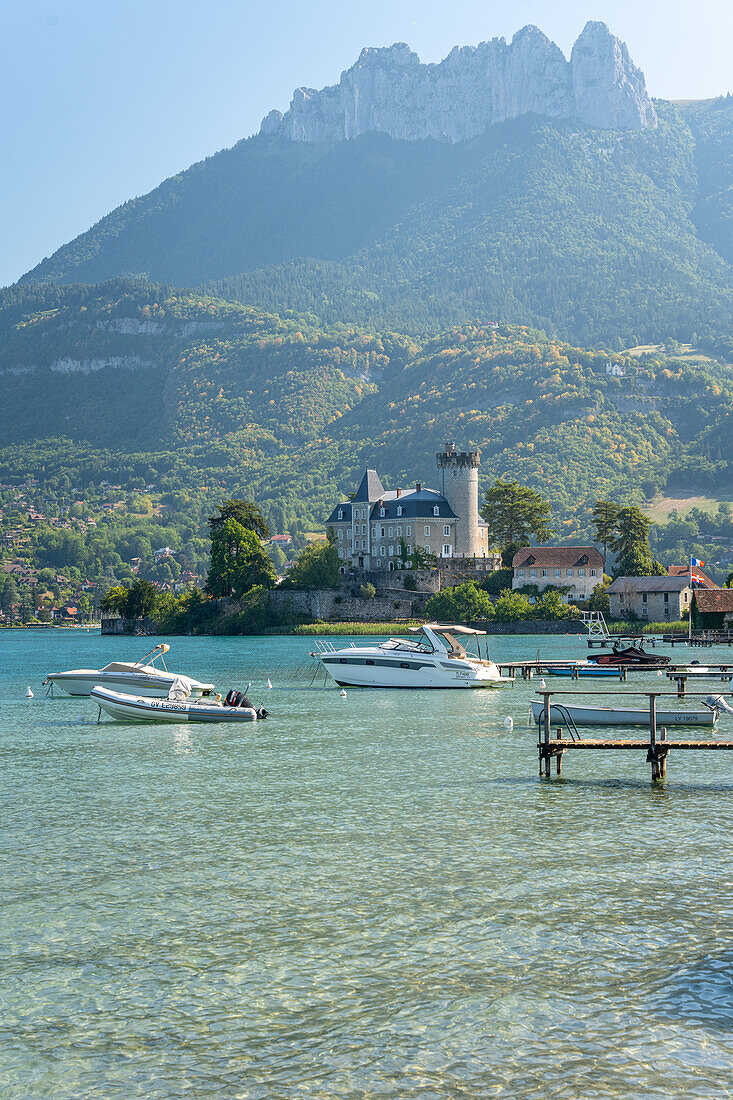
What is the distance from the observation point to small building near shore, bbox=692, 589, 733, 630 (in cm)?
11488

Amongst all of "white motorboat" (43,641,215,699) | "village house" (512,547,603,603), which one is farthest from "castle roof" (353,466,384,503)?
"white motorboat" (43,641,215,699)

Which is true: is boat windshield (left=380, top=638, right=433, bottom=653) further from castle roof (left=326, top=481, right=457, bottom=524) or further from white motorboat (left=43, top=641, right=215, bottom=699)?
castle roof (left=326, top=481, right=457, bottom=524)

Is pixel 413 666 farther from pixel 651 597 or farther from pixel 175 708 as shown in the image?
pixel 651 597

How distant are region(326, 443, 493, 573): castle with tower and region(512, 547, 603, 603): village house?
10430 mm

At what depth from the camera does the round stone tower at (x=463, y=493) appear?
160 meters

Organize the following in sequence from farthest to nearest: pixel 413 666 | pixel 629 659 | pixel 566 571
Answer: pixel 566 571
pixel 629 659
pixel 413 666

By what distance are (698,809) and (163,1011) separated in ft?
52.1

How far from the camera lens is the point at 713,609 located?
115 m

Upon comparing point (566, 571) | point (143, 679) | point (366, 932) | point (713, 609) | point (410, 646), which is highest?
point (566, 571)

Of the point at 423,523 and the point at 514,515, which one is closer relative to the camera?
the point at 423,523

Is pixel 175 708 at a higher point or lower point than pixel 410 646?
lower

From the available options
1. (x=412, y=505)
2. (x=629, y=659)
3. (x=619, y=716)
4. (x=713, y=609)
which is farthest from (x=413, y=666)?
(x=412, y=505)

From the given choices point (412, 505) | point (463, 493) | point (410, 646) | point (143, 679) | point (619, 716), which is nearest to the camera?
point (619, 716)

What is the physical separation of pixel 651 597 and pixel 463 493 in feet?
116
